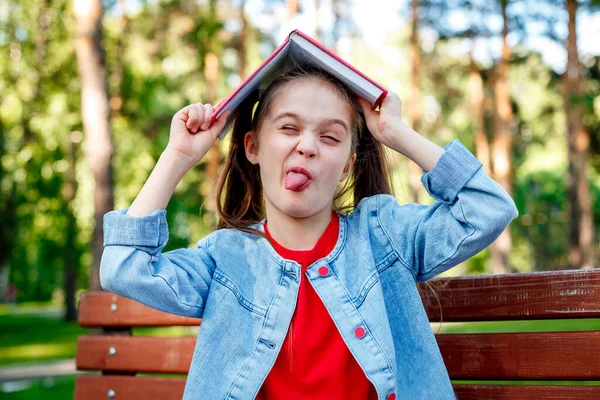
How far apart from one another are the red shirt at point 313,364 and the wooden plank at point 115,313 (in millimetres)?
853

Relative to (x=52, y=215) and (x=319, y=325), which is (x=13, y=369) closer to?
(x=52, y=215)

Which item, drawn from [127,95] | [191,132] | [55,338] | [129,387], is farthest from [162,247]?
[55,338]

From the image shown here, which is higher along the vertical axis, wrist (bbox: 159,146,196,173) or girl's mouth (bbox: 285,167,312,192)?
wrist (bbox: 159,146,196,173)

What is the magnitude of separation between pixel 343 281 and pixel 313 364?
0.89 feet

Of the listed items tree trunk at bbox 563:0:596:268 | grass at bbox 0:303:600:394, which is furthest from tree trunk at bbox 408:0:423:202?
grass at bbox 0:303:600:394

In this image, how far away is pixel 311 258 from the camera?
7.71ft

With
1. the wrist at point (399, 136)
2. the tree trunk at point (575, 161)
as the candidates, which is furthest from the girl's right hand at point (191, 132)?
the tree trunk at point (575, 161)

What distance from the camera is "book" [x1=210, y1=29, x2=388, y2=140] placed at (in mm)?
2316

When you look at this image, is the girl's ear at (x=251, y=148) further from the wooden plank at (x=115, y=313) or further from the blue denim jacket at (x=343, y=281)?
the wooden plank at (x=115, y=313)

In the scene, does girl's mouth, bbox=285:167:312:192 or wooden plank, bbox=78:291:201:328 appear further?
wooden plank, bbox=78:291:201:328

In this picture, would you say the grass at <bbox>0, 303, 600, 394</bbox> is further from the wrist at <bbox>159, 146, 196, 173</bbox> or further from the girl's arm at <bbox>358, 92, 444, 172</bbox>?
the wrist at <bbox>159, 146, 196, 173</bbox>

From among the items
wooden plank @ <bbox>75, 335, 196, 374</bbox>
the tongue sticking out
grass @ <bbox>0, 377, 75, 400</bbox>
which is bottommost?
grass @ <bbox>0, 377, 75, 400</bbox>

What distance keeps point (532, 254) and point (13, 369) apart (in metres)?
24.3

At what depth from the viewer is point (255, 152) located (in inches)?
99.7
